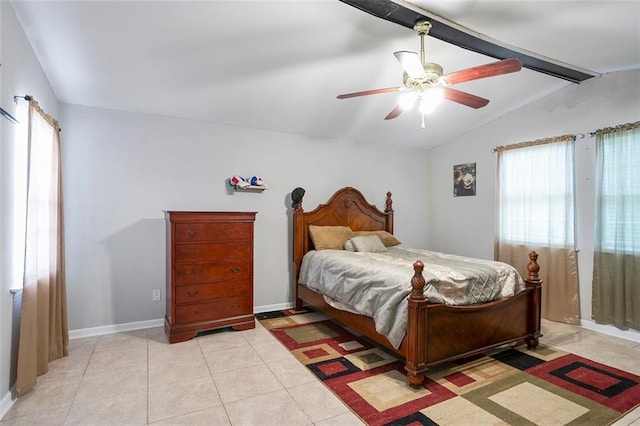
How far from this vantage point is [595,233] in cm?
352


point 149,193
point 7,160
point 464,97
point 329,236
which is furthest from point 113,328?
point 464,97

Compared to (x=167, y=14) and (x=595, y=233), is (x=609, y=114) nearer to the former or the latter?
(x=595, y=233)

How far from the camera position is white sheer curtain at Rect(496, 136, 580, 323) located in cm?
371

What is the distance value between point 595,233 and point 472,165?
172 cm

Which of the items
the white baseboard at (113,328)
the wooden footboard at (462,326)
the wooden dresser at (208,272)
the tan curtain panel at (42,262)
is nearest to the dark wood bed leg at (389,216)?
the wooden footboard at (462,326)

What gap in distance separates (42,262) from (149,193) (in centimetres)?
127

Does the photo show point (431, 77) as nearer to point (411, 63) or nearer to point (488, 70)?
point (411, 63)

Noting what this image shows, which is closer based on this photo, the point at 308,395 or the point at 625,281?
the point at 308,395

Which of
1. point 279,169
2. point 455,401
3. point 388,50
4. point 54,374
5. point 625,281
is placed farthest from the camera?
point 279,169

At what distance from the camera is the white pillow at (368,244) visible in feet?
13.1

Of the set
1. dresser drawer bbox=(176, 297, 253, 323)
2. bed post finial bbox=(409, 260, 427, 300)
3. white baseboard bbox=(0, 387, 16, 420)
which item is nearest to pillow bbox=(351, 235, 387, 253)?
dresser drawer bbox=(176, 297, 253, 323)

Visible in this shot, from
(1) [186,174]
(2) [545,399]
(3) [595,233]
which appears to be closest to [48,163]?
(1) [186,174]

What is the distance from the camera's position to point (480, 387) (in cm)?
236

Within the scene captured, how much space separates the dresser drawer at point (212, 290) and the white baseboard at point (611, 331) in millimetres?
3652
